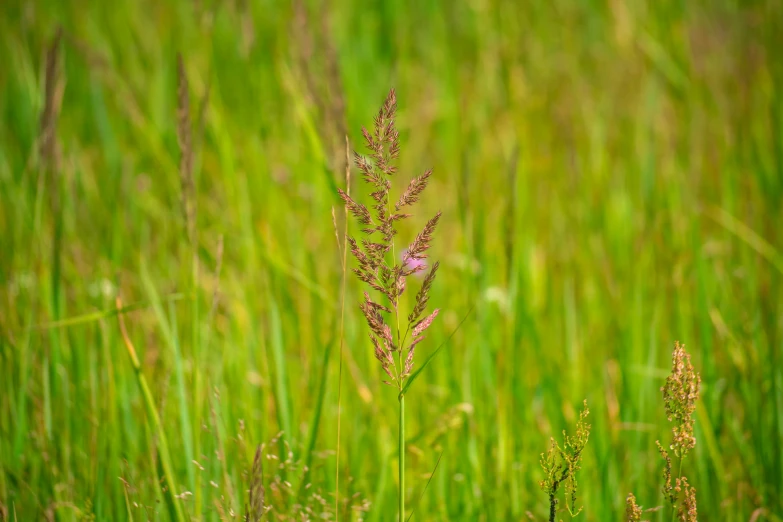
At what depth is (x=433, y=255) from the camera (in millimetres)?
2398

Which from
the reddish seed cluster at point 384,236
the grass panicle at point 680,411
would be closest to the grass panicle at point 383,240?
the reddish seed cluster at point 384,236

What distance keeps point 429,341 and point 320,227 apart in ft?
2.41

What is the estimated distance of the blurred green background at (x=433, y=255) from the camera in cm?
133

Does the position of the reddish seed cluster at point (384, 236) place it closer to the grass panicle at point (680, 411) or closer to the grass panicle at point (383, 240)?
the grass panicle at point (383, 240)

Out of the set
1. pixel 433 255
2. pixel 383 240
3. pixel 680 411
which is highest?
pixel 433 255

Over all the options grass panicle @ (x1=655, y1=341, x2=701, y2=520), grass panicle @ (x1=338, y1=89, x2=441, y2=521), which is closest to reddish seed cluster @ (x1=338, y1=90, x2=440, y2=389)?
grass panicle @ (x1=338, y1=89, x2=441, y2=521)

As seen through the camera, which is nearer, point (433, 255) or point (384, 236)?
point (384, 236)

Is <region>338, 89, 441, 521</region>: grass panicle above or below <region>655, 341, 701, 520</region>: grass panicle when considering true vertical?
above

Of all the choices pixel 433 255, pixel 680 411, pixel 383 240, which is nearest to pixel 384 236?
pixel 383 240

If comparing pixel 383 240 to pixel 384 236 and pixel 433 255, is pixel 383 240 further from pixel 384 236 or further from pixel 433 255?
pixel 433 255

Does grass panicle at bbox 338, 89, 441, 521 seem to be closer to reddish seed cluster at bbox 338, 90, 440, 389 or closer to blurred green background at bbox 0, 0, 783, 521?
reddish seed cluster at bbox 338, 90, 440, 389

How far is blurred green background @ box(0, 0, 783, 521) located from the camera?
4.36ft

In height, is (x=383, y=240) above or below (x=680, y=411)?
above

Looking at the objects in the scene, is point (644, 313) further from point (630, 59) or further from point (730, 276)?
point (630, 59)
